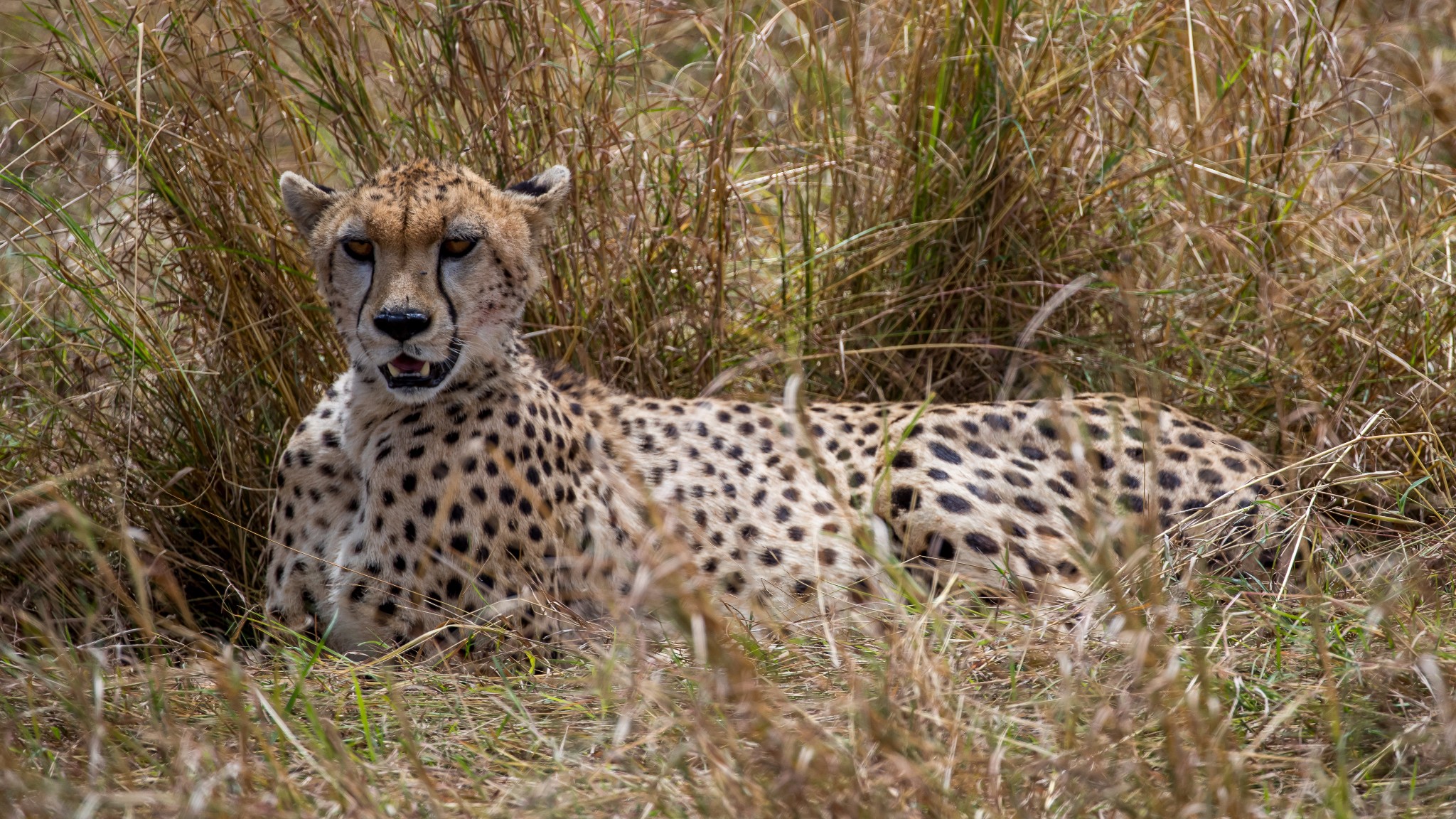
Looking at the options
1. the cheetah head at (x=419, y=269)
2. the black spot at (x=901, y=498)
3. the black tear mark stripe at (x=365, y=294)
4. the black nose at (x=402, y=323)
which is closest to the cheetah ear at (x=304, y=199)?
the cheetah head at (x=419, y=269)

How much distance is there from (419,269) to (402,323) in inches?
5.9

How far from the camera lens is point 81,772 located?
2.13 meters

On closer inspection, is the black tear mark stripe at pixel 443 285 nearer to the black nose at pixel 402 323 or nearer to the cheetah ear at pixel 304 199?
the black nose at pixel 402 323

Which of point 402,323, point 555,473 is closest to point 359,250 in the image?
point 402,323

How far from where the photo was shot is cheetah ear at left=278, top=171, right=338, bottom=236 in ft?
10.1

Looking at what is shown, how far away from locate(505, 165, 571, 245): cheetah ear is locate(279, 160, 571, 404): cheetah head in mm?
44

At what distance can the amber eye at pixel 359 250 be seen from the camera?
294 cm

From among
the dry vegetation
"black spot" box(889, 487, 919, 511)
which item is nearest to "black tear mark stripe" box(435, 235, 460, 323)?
the dry vegetation

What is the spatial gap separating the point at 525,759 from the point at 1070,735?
86 centimetres

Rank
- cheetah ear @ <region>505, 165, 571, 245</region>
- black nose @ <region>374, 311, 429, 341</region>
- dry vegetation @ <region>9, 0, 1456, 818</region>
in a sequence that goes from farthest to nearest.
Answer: cheetah ear @ <region>505, 165, 571, 245</region>
black nose @ <region>374, 311, 429, 341</region>
dry vegetation @ <region>9, 0, 1456, 818</region>

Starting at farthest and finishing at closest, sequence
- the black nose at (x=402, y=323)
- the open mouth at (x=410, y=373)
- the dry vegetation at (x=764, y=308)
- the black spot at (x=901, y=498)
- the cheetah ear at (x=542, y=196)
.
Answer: the black spot at (x=901, y=498) → the cheetah ear at (x=542, y=196) → the open mouth at (x=410, y=373) → the black nose at (x=402, y=323) → the dry vegetation at (x=764, y=308)

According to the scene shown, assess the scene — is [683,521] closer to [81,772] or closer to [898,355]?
[898,355]

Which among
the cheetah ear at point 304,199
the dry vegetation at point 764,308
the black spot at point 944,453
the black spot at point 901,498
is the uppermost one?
the cheetah ear at point 304,199

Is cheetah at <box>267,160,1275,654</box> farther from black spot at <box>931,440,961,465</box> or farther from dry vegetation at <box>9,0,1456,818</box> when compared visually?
dry vegetation at <box>9,0,1456,818</box>
